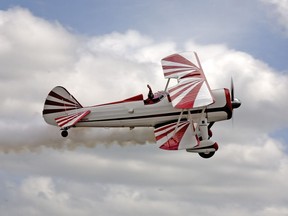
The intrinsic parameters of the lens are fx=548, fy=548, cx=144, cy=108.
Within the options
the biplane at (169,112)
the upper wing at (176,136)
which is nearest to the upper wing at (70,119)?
the biplane at (169,112)

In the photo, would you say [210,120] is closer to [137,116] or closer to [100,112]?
[137,116]

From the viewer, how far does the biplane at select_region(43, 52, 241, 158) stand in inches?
878

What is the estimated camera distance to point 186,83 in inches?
907

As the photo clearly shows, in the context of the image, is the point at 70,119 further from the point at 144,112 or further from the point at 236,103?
the point at 236,103

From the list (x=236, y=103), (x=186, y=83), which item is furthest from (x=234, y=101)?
(x=186, y=83)

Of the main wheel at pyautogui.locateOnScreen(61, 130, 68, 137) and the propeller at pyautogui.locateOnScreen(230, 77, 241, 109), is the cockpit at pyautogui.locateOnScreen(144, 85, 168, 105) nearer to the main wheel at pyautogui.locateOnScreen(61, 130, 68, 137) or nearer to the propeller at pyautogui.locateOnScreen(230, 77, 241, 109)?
the propeller at pyautogui.locateOnScreen(230, 77, 241, 109)

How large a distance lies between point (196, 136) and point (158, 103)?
229 cm

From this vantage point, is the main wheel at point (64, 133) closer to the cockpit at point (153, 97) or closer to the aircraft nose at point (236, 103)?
the cockpit at point (153, 97)

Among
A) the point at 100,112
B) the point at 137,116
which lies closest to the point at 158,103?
the point at 137,116

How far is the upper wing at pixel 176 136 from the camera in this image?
22.1 m

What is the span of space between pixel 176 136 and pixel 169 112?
1327 mm

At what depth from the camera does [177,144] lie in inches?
871

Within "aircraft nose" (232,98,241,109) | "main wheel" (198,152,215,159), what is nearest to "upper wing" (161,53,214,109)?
"aircraft nose" (232,98,241,109)

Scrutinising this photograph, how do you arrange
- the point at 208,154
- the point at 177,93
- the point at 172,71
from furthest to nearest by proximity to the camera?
the point at 172,71 → the point at 208,154 → the point at 177,93
